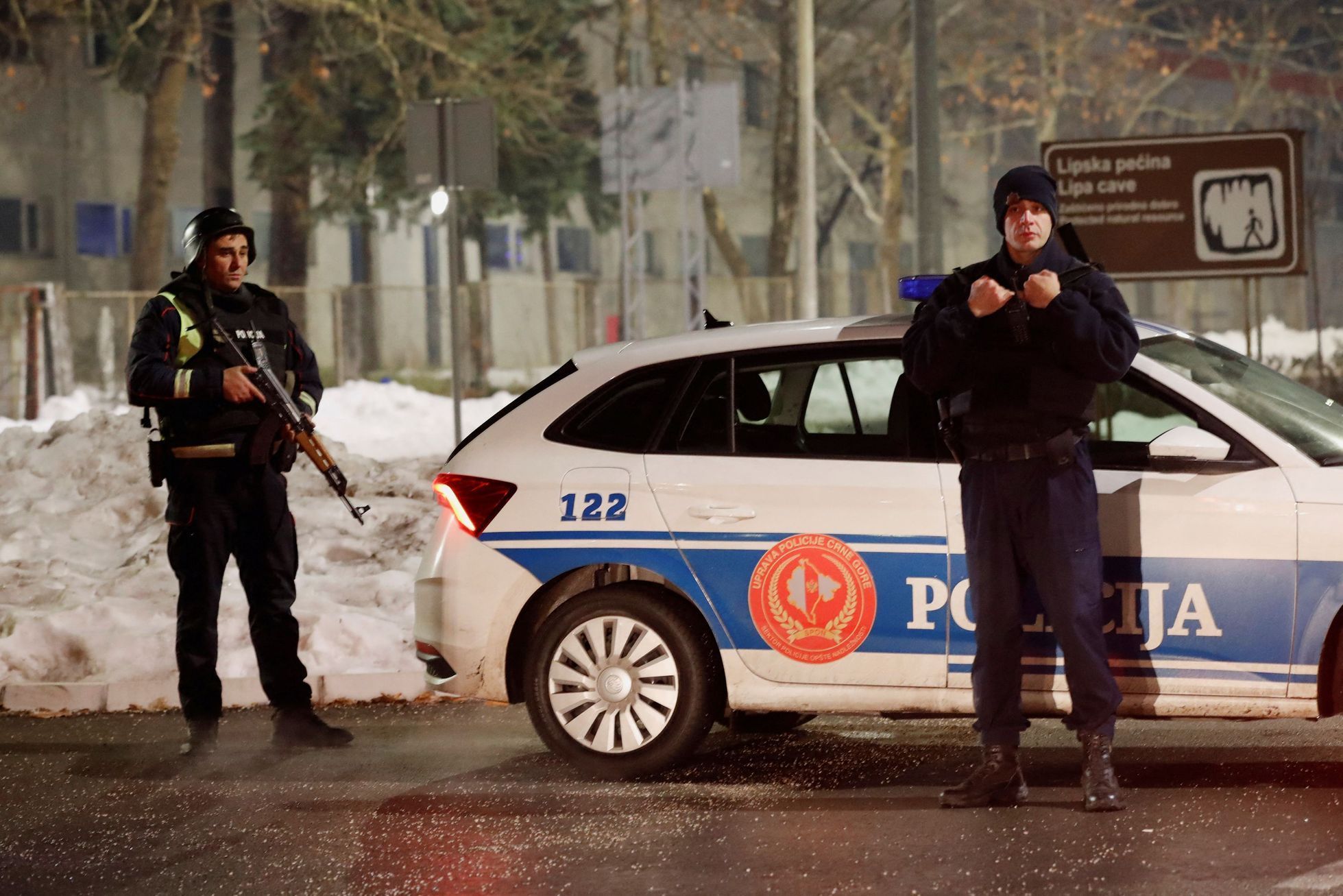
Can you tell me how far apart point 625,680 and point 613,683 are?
1.6 inches

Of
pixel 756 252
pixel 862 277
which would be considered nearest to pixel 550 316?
pixel 756 252

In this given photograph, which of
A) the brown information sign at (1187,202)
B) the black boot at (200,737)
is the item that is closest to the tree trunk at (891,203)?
the brown information sign at (1187,202)

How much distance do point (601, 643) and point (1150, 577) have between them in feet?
5.74

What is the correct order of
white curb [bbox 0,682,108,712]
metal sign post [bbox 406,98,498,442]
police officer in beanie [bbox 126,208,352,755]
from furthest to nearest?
1. metal sign post [bbox 406,98,498,442]
2. white curb [bbox 0,682,108,712]
3. police officer in beanie [bbox 126,208,352,755]

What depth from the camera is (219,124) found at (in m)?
32.6

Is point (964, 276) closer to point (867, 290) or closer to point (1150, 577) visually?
point (1150, 577)

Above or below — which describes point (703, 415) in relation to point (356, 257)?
below

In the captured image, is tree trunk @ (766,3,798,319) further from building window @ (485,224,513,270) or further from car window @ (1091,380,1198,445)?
car window @ (1091,380,1198,445)

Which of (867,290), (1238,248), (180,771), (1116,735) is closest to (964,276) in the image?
(1116,735)

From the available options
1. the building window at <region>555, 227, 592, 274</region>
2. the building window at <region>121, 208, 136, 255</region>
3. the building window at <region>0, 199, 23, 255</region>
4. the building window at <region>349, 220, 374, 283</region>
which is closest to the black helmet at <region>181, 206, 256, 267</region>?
the building window at <region>0, 199, 23, 255</region>

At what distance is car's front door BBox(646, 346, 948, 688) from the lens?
6223mm

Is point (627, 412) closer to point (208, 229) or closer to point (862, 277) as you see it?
point (208, 229)

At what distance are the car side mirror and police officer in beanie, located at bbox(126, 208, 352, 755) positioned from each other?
323 centimetres

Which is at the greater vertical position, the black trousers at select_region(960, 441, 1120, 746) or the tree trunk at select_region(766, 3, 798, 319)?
the tree trunk at select_region(766, 3, 798, 319)
